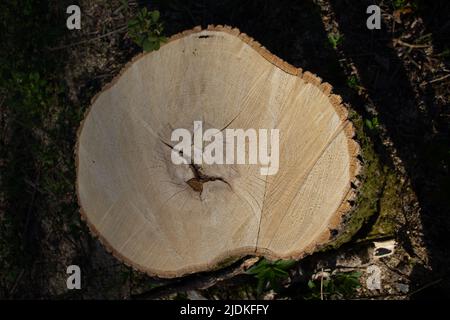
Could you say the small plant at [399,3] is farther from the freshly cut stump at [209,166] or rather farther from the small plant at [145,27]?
the small plant at [145,27]

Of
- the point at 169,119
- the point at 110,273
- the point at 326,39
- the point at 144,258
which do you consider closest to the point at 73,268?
the point at 110,273

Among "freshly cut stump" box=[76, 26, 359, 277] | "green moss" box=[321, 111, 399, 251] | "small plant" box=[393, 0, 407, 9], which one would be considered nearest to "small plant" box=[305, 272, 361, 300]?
"green moss" box=[321, 111, 399, 251]

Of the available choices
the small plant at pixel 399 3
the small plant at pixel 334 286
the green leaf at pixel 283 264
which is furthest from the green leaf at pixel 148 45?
the small plant at pixel 334 286

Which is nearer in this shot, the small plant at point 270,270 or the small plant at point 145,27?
the small plant at point 145,27

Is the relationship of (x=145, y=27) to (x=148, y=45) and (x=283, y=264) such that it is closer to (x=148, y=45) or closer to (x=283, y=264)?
(x=148, y=45)

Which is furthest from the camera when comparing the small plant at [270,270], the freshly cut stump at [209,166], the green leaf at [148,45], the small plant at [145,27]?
the small plant at [270,270]

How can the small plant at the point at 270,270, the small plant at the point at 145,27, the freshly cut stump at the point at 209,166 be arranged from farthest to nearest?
the small plant at the point at 270,270 < the small plant at the point at 145,27 < the freshly cut stump at the point at 209,166

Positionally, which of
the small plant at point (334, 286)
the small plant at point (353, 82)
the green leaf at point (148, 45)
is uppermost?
the green leaf at point (148, 45)
